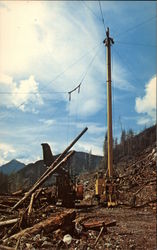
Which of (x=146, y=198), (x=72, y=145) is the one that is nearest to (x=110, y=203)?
(x=146, y=198)

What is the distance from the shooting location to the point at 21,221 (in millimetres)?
6898

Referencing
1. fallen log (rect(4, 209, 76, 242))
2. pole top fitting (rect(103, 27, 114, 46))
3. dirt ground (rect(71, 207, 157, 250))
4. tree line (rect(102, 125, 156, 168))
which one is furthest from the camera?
tree line (rect(102, 125, 156, 168))

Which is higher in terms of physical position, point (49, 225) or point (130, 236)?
point (49, 225)

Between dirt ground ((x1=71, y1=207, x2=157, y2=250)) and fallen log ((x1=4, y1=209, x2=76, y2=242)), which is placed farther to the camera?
fallen log ((x1=4, y1=209, x2=76, y2=242))

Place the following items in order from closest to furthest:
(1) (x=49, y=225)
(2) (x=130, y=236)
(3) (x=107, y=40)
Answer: (1) (x=49, y=225), (2) (x=130, y=236), (3) (x=107, y=40)

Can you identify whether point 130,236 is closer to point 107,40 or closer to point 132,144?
point 107,40

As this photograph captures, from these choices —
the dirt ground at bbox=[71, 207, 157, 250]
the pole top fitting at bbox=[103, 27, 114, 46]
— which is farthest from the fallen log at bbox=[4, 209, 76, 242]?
the pole top fitting at bbox=[103, 27, 114, 46]

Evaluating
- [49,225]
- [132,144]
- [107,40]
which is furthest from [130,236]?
[132,144]

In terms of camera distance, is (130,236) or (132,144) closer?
(130,236)

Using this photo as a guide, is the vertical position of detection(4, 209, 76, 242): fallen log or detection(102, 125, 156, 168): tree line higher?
detection(102, 125, 156, 168): tree line

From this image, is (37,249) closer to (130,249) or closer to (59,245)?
(59,245)

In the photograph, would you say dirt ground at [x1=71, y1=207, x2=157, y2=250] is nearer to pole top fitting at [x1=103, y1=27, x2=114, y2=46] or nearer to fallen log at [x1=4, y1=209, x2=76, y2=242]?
fallen log at [x1=4, y1=209, x2=76, y2=242]

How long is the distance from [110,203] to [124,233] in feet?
19.5

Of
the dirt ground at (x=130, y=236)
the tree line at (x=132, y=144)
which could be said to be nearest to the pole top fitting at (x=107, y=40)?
the dirt ground at (x=130, y=236)
